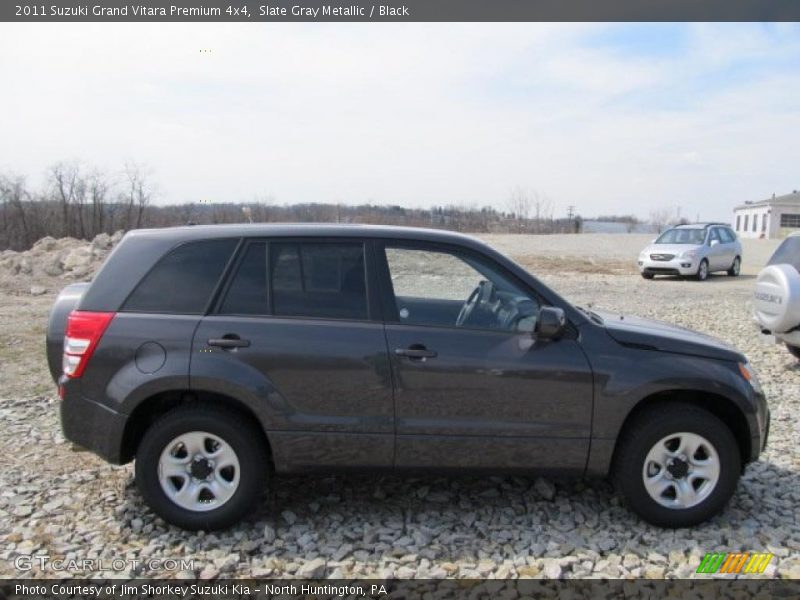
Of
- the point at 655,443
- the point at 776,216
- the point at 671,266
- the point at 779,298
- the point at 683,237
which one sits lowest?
the point at 655,443

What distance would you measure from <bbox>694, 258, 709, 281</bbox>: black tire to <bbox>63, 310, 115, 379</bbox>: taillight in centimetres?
1857

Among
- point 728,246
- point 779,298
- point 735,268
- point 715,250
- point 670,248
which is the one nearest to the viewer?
point 779,298

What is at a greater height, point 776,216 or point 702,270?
point 776,216

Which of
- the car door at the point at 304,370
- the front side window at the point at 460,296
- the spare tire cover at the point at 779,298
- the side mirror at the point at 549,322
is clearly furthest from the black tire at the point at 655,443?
the spare tire cover at the point at 779,298

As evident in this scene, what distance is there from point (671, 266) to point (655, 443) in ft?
54.8

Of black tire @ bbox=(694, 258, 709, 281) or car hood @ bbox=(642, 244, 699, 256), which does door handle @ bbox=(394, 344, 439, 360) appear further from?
black tire @ bbox=(694, 258, 709, 281)

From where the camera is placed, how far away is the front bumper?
18375 millimetres

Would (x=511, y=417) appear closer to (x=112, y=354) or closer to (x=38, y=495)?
(x=112, y=354)

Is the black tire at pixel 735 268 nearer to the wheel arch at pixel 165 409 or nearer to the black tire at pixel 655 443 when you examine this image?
the black tire at pixel 655 443

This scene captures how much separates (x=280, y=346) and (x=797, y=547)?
3.16 metres

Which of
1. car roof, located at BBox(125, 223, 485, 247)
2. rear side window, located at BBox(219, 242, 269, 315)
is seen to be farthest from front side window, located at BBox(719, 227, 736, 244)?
rear side window, located at BBox(219, 242, 269, 315)

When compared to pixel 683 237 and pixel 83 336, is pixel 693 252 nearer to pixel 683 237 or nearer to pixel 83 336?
pixel 683 237

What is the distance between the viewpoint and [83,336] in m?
3.45

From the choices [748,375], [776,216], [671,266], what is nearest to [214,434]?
[748,375]
